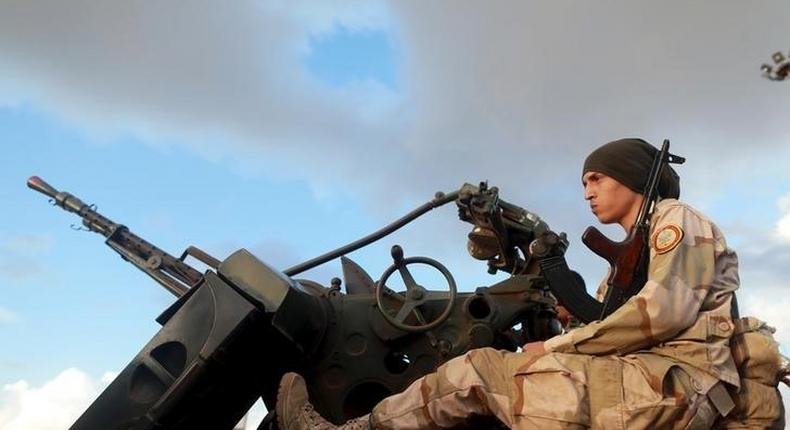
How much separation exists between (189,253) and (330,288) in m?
1.22

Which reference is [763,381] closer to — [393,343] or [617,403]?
[617,403]

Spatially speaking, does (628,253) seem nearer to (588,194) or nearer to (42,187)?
(588,194)

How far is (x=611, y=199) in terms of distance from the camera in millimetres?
3795

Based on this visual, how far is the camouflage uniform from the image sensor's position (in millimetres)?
3080

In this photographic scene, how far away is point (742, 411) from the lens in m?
3.32

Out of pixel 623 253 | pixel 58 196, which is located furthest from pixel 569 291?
pixel 58 196

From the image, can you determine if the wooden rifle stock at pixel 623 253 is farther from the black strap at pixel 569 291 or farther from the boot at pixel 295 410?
the boot at pixel 295 410

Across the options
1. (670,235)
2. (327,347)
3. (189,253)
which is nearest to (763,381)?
(670,235)

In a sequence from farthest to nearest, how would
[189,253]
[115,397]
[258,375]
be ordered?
1. [189,253]
2. [258,375]
3. [115,397]

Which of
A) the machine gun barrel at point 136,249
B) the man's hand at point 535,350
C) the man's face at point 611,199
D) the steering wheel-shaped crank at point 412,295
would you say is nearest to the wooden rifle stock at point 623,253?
the man's face at point 611,199

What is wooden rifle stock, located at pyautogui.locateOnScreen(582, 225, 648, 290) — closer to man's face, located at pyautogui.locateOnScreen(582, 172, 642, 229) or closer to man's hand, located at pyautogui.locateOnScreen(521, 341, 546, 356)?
man's face, located at pyautogui.locateOnScreen(582, 172, 642, 229)

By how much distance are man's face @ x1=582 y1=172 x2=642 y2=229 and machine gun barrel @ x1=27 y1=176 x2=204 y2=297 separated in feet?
8.30

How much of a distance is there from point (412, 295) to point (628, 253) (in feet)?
4.31

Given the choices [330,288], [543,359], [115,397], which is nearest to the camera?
[543,359]
